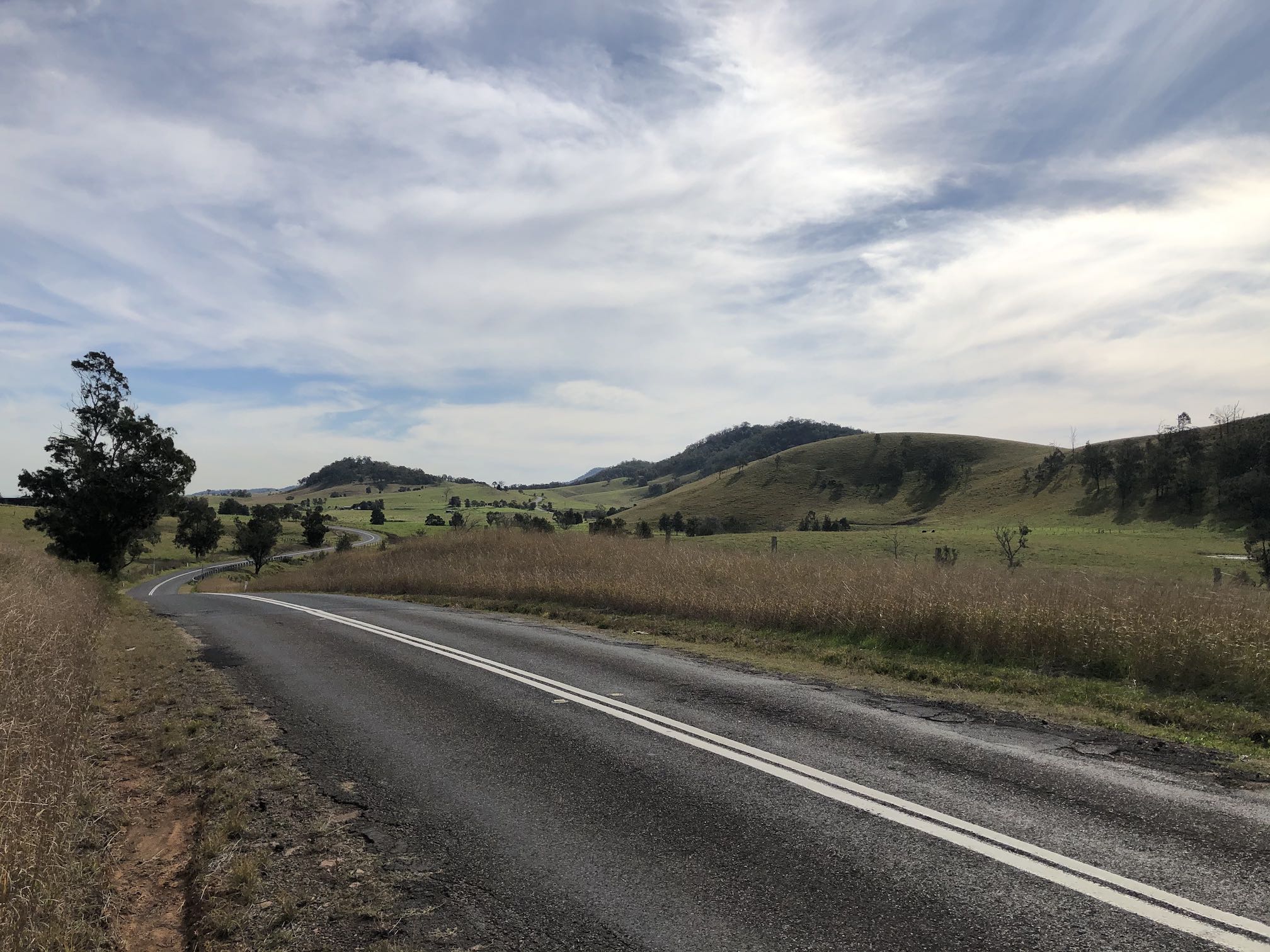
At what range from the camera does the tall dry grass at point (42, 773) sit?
3.43 metres

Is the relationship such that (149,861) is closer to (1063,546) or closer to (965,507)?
(1063,546)

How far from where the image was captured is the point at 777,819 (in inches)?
185

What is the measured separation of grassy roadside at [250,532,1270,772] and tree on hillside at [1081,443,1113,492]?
12246 cm

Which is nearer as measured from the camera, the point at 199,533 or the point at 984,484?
the point at 199,533

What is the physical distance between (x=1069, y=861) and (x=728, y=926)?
2.16m

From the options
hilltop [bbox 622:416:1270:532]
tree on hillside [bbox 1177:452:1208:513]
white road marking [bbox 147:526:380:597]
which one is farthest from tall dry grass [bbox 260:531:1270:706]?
tree on hillside [bbox 1177:452:1208:513]

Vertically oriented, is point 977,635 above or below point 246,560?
above

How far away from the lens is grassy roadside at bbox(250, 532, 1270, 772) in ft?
25.0

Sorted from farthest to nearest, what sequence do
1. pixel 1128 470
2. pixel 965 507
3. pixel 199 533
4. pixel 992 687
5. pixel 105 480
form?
pixel 965 507
pixel 1128 470
pixel 199 533
pixel 105 480
pixel 992 687

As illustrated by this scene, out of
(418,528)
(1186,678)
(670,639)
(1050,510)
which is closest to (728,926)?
(1186,678)

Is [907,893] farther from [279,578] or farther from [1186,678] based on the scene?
[279,578]

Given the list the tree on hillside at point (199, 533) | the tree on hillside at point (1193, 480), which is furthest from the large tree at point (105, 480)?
the tree on hillside at point (1193, 480)

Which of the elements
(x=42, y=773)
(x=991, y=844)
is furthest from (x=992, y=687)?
(x=42, y=773)

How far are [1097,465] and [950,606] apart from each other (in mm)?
127767
